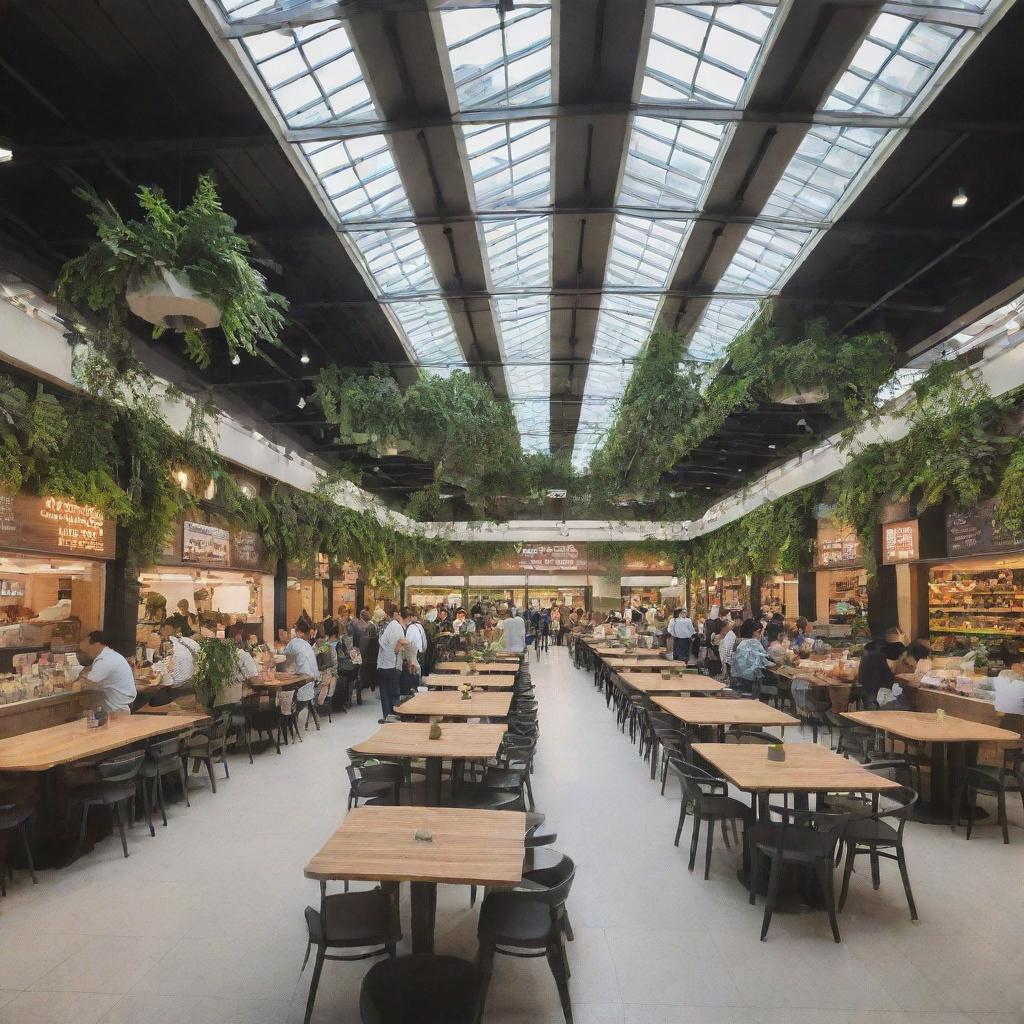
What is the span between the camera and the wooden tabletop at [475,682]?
30.0 ft

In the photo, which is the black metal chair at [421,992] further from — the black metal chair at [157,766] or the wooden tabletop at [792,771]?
the black metal chair at [157,766]

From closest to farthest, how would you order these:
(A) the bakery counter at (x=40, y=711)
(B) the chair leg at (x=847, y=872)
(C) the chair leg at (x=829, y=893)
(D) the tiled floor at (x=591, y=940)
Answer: (D) the tiled floor at (x=591, y=940), (C) the chair leg at (x=829, y=893), (B) the chair leg at (x=847, y=872), (A) the bakery counter at (x=40, y=711)

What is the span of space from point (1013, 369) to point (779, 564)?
696 centimetres

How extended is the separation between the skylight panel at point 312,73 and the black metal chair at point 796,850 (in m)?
5.18

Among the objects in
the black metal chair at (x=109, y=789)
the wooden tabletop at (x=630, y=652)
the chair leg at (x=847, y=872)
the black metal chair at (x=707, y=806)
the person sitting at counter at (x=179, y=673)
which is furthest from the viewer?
the wooden tabletop at (x=630, y=652)

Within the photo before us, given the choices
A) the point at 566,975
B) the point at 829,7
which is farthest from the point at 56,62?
the point at 566,975

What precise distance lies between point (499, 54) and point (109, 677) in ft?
19.4

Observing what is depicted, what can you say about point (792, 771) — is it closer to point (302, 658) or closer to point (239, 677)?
point (239, 677)

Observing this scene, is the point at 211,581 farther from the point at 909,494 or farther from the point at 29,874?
the point at 909,494

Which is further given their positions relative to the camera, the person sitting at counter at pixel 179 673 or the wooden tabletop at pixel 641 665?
the wooden tabletop at pixel 641 665

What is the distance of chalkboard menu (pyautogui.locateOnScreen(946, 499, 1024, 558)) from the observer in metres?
8.08

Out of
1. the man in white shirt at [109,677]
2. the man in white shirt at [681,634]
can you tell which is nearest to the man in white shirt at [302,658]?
the man in white shirt at [109,677]

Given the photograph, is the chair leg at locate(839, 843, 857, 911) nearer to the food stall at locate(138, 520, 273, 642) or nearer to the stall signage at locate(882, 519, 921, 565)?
the stall signage at locate(882, 519, 921, 565)

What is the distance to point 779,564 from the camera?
1428cm
